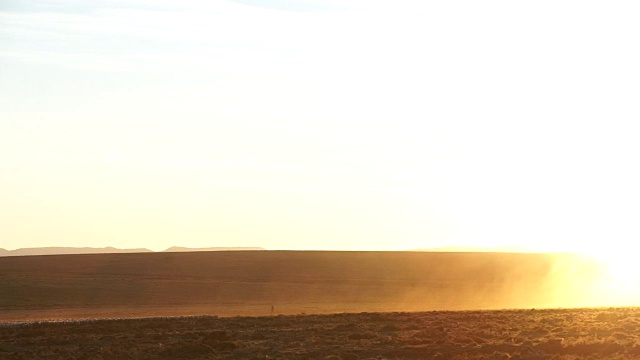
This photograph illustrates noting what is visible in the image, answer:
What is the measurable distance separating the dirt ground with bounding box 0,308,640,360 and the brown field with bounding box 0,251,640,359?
0.06 m

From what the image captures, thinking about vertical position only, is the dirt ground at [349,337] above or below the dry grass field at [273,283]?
below

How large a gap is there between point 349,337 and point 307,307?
24.5 meters

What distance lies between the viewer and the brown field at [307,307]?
31219 mm

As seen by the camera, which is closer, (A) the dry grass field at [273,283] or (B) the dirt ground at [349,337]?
(B) the dirt ground at [349,337]

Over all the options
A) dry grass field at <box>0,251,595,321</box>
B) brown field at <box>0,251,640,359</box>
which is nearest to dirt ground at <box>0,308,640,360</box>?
brown field at <box>0,251,640,359</box>

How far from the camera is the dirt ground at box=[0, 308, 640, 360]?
3066 cm

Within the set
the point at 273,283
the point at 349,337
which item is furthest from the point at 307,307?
the point at 349,337

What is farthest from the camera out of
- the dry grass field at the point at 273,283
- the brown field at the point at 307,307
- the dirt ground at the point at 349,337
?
the dry grass field at the point at 273,283

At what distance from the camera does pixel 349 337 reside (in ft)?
108

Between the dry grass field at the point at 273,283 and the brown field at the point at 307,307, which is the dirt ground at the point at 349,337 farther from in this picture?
the dry grass field at the point at 273,283

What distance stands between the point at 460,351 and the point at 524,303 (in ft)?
98.8

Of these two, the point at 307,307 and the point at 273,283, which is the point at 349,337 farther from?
the point at 273,283

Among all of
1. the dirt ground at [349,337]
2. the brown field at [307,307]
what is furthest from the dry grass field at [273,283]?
the dirt ground at [349,337]

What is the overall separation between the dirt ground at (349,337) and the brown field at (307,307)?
6cm
